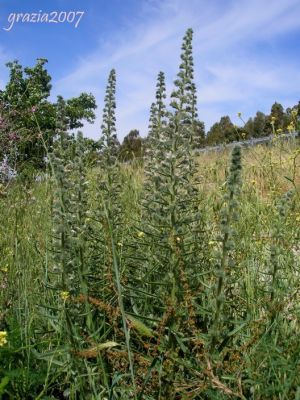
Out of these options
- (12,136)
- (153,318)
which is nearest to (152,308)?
(153,318)

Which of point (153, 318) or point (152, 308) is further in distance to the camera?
point (152, 308)

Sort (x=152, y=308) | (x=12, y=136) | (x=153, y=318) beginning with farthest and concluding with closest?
(x=12, y=136) < (x=152, y=308) < (x=153, y=318)

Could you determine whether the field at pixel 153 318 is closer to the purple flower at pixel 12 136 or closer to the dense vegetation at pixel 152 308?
the dense vegetation at pixel 152 308

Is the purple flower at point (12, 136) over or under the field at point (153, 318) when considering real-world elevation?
over

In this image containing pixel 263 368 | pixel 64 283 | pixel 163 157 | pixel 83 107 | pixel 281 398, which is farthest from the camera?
pixel 83 107

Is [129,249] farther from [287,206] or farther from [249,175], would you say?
[249,175]

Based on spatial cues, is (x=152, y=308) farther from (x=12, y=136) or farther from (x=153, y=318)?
(x=12, y=136)

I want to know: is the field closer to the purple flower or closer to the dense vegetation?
the dense vegetation

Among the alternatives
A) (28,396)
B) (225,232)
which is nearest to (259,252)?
(225,232)

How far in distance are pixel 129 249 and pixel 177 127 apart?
1229mm

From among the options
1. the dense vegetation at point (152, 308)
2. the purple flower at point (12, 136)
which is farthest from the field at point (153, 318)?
the purple flower at point (12, 136)

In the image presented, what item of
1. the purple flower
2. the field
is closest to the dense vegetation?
the field

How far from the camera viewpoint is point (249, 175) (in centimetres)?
932

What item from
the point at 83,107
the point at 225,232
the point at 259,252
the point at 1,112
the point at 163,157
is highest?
the point at 83,107
